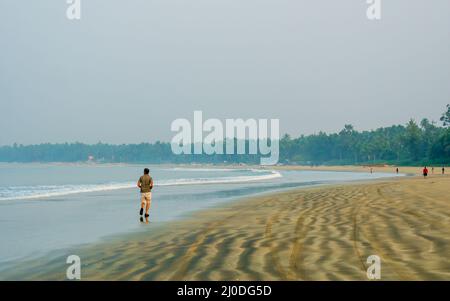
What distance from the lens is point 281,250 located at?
1132 centimetres

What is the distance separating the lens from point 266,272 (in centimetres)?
892

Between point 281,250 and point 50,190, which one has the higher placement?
point 281,250

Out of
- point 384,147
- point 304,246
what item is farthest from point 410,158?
point 304,246

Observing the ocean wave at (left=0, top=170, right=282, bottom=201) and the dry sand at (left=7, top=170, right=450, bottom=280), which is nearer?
the dry sand at (left=7, top=170, right=450, bottom=280)

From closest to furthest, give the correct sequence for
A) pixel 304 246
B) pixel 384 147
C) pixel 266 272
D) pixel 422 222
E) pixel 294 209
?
1. pixel 266 272
2. pixel 304 246
3. pixel 422 222
4. pixel 294 209
5. pixel 384 147

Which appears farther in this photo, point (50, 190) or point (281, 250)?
point (50, 190)

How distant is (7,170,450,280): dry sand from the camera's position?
895 cm

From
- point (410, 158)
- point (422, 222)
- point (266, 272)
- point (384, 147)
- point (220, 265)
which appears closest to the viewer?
point (266, 272)

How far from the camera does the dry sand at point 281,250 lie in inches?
352

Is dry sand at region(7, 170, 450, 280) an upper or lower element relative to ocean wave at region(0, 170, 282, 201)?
upper

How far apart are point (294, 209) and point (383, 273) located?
13806 mm

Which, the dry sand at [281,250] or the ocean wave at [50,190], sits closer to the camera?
the dry sand at [281,250]

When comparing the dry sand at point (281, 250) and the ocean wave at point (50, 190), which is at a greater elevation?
the dry sand at point (281, 250)
